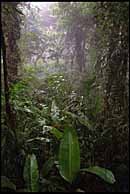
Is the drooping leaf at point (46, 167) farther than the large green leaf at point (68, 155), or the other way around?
the drooping leaf at point (46, 167)

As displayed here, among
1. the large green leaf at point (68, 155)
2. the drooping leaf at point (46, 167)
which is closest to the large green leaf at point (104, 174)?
the large green leaf at point (68, 155)

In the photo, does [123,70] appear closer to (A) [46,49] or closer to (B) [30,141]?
(B) [30,141]

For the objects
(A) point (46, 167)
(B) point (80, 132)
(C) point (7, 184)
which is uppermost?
(B) point (80, 132)

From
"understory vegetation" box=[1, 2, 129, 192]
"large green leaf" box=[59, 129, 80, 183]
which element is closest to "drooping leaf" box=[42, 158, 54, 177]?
"understory vegetation" box=[1, 2, 129, 192]

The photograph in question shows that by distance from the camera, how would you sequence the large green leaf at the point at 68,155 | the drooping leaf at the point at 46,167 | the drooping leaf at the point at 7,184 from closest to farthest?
1. the drooping leaf at the point at 7,184
2. the large green leaf at the point at 68,155
3. the drooping leaf at the point at 46,167

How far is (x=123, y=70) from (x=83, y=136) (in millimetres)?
822

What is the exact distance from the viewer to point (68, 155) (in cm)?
302

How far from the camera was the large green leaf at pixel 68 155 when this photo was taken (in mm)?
Result: 3012

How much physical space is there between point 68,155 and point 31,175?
1.16ft

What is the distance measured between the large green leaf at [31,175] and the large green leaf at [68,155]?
229 mm

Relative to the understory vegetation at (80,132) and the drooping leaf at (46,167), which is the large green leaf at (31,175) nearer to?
the understory vegetation at (80,132)

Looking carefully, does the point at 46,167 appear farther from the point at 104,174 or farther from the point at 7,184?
the point at 104,174

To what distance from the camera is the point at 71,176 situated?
3059 millimetres

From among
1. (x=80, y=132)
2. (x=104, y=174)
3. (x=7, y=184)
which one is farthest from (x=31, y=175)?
(x=80, y=132)
